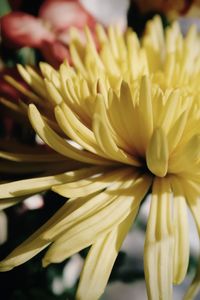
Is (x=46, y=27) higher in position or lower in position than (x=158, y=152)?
higher

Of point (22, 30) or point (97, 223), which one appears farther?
point (22, 30)

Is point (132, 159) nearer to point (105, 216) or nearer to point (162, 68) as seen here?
point (105, 216)

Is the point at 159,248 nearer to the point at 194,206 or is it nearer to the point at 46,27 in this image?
the point at 194,206

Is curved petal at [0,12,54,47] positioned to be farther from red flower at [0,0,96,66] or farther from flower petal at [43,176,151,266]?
flower petal at [43,176,151,266]

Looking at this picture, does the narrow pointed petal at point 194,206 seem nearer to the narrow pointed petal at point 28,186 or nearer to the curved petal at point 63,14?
the narrow pointed petal at point 28,186

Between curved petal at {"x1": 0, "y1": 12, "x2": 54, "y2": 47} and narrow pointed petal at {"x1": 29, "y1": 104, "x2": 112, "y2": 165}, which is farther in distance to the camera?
curved petal at {"x1": 0, "y1": 12, "x2": 54, "y2": 47}

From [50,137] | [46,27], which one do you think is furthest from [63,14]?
[50,137]

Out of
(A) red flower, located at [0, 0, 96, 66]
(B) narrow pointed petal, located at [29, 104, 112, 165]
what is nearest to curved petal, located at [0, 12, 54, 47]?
(A) red flower, located at [0, 0, 96, 66]
